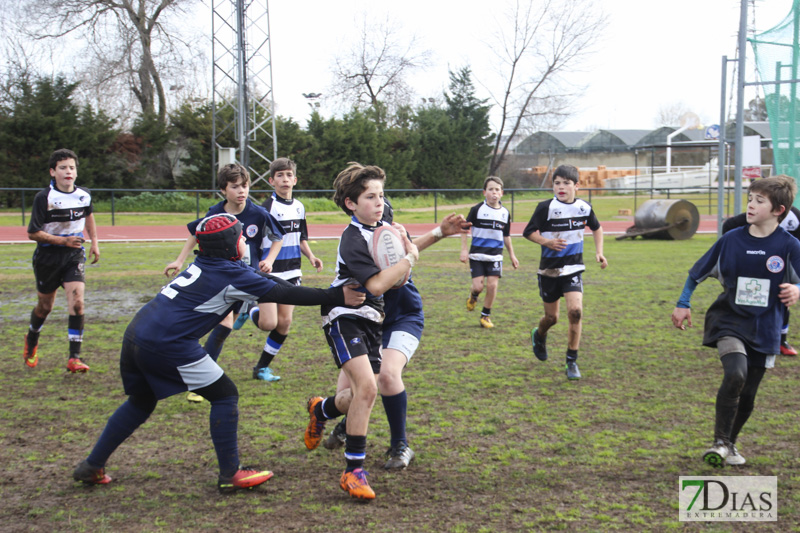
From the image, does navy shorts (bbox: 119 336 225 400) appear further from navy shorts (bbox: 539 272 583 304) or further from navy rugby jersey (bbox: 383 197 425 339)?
navy shorts (bbox: 539 272 583 304)

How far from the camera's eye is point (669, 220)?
857 inches

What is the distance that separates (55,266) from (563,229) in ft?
16.0

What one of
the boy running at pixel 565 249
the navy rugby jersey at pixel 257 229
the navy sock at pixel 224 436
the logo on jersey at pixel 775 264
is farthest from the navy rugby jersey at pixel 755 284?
the navy rugby jersey at pixel 257 229

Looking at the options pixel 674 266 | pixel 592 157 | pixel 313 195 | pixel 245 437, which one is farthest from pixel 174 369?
pixel 592 157

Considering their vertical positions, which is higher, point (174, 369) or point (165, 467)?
point (174, 369)

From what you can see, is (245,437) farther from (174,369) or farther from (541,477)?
(541,477)

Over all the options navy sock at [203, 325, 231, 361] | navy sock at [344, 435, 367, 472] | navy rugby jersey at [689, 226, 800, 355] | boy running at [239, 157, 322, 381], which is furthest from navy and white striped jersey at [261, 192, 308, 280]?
navy rugby jersey at [689, 226, 800, 355]

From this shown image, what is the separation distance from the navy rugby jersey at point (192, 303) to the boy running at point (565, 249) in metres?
3.36

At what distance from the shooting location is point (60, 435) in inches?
191

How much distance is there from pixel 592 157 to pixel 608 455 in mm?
66970

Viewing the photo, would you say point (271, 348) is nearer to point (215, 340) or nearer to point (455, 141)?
point (215, 340)

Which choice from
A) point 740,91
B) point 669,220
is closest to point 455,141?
point 669,220

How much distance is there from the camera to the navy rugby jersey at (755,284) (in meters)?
4.36

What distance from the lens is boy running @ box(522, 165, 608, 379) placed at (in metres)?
6.44
